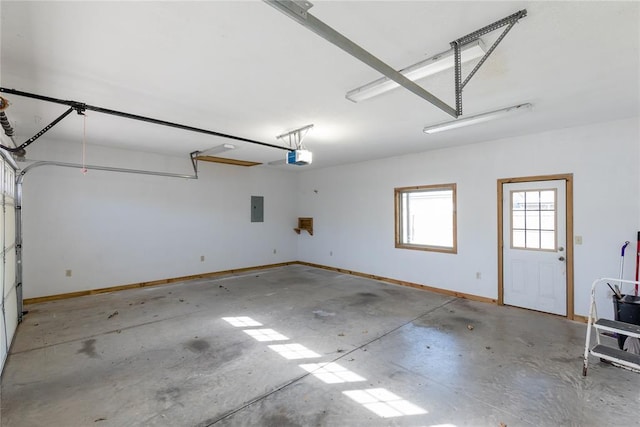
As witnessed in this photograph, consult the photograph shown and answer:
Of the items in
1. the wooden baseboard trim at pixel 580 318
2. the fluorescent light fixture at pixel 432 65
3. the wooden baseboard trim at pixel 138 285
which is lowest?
the wooden baseboard trim at pixel 580 318

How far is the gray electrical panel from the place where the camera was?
24.5ft

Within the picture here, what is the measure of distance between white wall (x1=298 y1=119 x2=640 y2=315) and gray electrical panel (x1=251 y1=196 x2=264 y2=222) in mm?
1303

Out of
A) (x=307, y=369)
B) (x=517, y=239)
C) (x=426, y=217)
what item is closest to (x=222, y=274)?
(x=307, y=369)

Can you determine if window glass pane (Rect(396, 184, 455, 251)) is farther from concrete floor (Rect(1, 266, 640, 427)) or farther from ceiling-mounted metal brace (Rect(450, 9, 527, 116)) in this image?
ceiling-mounted metal brace (Rect(450, 9, 527, 116))

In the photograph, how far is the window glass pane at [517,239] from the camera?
4.48m

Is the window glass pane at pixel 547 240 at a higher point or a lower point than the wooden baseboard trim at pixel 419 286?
higher

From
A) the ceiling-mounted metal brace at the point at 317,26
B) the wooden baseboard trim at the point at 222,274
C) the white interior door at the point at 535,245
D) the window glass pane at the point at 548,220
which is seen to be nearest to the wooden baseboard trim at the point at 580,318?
the wooden baseboard trim at the point at 222,274

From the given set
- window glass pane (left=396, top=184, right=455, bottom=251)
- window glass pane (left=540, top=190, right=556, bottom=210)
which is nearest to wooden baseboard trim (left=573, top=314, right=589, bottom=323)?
window glass pane (left=540, top=190, right=556, bottom=210)

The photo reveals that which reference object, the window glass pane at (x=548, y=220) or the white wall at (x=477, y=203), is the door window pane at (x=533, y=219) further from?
the white wall at (x=477, y=203)

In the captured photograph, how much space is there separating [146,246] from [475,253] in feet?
20.2

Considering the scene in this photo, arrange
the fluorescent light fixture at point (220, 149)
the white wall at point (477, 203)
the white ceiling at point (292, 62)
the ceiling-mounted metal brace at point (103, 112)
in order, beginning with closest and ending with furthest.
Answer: the white ceiling at point (292, 62) → the ceiling-mounted metal brace at point (103, 112) → the white wall at point (477, 203) → the fluorescent light fixture at point (220, 149)

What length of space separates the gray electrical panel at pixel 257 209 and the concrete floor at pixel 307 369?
3.24m

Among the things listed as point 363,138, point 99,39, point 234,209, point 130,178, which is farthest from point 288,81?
point 234,209

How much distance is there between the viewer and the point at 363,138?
14.9ft
